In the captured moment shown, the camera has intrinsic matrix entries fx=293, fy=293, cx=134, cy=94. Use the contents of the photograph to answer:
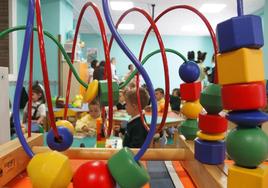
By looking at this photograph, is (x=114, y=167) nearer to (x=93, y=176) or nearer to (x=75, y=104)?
(x=93, y=176)

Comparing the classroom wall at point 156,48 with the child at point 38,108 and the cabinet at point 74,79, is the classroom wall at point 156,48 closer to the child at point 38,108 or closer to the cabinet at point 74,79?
the cabinet at point 74,79

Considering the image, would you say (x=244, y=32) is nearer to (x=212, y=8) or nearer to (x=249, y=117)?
(x=249, y=117)

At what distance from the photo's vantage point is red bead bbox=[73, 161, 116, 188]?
1.47 feet

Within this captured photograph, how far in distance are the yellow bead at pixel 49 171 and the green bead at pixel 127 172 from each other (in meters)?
0.08

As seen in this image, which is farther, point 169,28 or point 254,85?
point 169,28

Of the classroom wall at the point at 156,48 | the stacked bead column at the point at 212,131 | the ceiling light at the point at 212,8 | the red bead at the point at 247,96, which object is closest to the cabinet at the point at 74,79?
the ceiling light at the point at 212,8

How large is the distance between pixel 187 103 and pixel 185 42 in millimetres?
7785

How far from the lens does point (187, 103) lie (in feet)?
3.01

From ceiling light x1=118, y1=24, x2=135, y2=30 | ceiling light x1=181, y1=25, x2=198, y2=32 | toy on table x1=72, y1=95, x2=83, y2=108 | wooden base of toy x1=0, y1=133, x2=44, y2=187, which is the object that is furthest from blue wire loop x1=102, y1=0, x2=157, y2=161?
ceiling light x1=181, y1=25, x2=198, y2=32

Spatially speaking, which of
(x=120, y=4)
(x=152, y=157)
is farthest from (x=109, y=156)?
(x=120, y=4)

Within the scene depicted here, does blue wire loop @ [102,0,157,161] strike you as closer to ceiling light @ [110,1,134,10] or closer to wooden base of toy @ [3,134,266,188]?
wooden base of toy @ [3,134,266,188]

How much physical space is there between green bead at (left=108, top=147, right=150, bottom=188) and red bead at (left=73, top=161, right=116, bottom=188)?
0.01m

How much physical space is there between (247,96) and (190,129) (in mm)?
478

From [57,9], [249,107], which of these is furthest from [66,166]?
[57,9]
